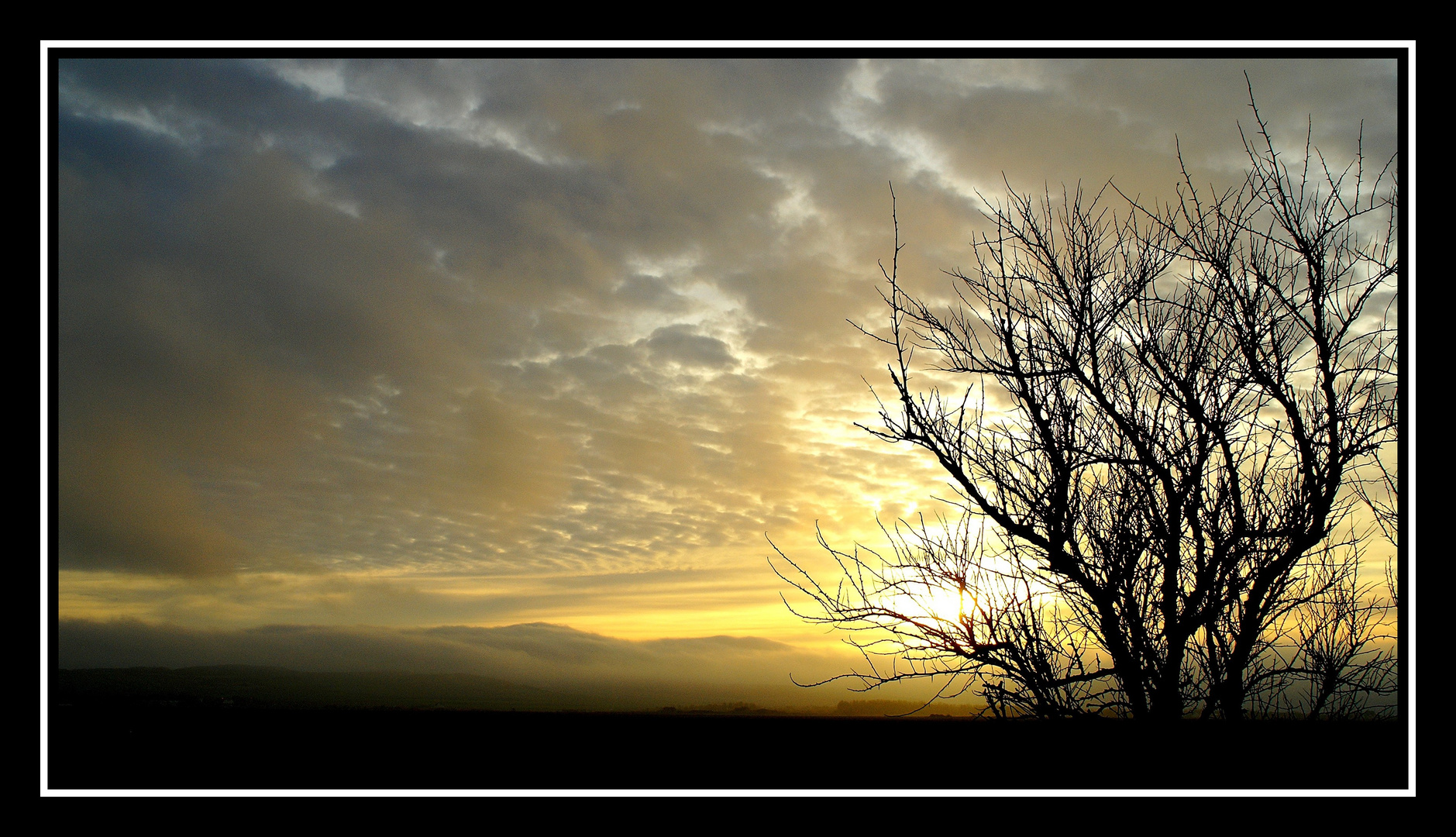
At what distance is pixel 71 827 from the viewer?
2.66 m

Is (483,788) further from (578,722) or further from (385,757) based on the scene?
(578,722)

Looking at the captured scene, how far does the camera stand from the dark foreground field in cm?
305

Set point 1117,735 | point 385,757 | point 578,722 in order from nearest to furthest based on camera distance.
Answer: point 385,757 → point 1117,735 → point 578,722

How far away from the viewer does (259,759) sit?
→ 3.17 meters

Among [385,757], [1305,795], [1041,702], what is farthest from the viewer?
[1041,702]

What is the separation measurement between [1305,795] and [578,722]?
307cm

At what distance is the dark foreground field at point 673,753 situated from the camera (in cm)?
305

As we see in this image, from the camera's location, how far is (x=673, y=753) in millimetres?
3250

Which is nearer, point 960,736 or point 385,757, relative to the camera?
point 385,757

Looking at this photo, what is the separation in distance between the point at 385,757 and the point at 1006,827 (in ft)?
8.14
